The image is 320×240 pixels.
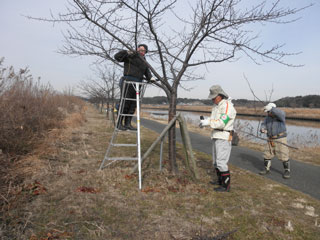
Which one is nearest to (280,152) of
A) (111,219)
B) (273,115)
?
(273,115)

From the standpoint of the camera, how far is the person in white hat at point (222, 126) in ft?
11.9

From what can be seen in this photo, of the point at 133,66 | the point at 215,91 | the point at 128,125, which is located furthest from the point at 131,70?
the point at 215,91

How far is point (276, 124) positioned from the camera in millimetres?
5156

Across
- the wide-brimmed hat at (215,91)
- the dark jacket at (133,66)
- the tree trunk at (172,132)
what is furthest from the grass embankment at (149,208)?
the dark jacket at (133,66)

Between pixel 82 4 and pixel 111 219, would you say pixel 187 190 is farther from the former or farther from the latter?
pixel 82 4

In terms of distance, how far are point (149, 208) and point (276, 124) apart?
3.86 m

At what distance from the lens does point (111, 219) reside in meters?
2.64

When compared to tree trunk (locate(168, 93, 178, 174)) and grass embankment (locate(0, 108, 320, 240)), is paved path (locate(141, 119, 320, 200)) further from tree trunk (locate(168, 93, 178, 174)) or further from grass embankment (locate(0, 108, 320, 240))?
tree trunk (locate(168, 93, 178, 174))

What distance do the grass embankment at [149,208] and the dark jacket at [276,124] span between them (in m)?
1.27

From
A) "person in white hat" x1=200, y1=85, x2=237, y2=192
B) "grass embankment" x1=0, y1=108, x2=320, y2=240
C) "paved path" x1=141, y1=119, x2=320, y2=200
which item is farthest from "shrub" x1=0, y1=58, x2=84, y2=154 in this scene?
"paved path" x1=141, y1=119, x2=320, y2=200

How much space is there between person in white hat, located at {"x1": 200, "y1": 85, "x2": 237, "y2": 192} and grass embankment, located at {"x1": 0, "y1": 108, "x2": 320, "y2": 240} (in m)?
0.41

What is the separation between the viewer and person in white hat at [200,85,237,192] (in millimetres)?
3617

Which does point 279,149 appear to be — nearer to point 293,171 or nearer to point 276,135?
point 276,135

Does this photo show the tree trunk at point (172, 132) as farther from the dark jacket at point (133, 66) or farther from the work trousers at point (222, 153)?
the work trousers at point (222, 153)
